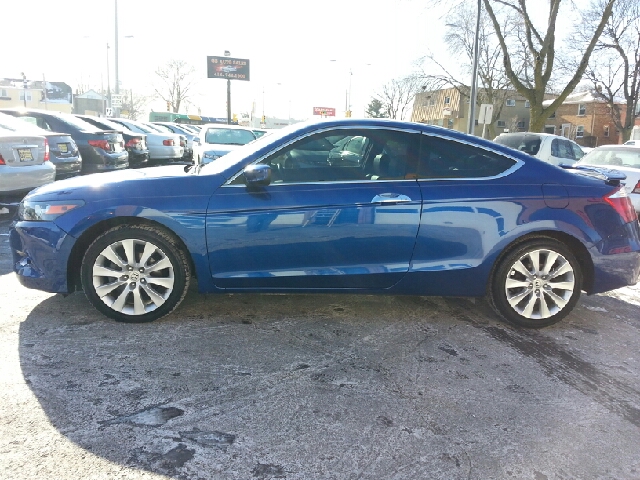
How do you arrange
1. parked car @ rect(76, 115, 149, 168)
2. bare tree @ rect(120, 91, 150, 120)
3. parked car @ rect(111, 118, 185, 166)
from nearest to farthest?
parked car @ rect(76, 115, 149, 168), parked car @ rect(111, 118, 185, 166), bare tree @ rect(120, 91, 150, 120)

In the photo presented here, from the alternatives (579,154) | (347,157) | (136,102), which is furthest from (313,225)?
(136,102)

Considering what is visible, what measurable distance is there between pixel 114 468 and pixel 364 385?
4.48ft

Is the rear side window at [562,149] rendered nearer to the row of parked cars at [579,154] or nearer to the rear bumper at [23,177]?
the row of parked cars at [579,154]

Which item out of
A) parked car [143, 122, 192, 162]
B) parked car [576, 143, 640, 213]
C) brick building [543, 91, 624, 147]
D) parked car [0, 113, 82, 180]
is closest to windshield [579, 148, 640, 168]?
parked car [576, 143, 640, 213]

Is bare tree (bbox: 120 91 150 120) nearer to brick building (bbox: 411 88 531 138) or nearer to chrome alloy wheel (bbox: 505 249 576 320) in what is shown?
brick building (bbox: 411 88 531 138)

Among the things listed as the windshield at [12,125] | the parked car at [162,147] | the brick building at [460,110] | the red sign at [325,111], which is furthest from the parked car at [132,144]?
the red sign at [325,111]

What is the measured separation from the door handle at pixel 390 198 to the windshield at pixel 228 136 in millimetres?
8833

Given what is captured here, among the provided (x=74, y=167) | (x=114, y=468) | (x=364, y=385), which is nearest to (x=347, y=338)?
(x=364, y=385)

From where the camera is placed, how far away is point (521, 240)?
3.90 m

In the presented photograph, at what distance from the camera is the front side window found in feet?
12.4

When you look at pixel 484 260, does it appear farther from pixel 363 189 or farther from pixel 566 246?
pixel 363 189

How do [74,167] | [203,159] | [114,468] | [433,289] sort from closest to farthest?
[114,468], [433,289], [74,167], [203,159]

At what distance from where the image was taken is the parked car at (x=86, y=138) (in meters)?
9.86

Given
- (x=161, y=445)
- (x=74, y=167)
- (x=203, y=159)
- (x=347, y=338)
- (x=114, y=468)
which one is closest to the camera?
(x=114, y=468)
